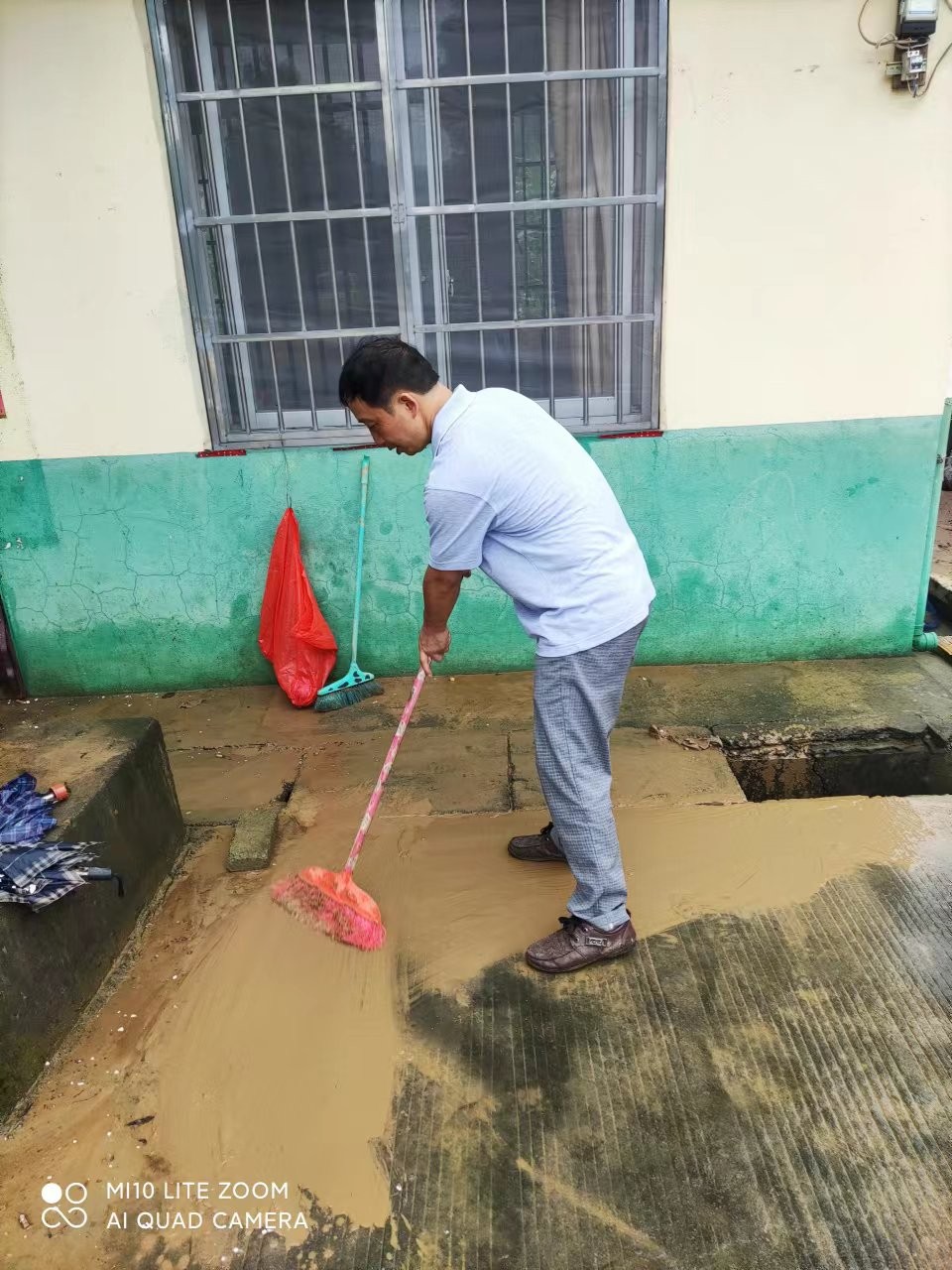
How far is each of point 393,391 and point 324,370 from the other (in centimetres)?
218

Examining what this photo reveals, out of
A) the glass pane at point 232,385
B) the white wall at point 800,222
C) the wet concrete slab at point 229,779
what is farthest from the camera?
the glass pane at point 232,385

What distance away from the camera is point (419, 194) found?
3.99 metres

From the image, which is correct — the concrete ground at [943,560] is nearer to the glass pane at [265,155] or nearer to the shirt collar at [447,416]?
the shirt collar at [447,416]

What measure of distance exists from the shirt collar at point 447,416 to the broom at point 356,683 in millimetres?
1965

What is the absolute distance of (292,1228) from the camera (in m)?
1.86

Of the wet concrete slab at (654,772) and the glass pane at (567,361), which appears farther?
the glass pane at (567,361)

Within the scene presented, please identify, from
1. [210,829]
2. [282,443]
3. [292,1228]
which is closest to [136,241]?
[282,443]

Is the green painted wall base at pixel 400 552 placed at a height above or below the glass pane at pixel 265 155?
below

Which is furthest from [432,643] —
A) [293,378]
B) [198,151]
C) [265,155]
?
[198,151]

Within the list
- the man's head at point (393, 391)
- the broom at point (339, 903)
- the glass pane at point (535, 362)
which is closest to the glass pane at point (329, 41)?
the glass pane at point (535, 362)

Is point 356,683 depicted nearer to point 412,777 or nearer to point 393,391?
point 412,777

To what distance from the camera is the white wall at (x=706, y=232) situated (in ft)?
12.1

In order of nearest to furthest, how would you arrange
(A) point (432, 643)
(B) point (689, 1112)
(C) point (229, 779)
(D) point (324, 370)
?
1. (B) point (689, 1112)
2. (A) point (432, 643)
3. (C) point (229, 779)
4. (D) point (324, 370)

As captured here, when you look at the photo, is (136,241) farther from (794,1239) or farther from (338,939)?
(794,1239)
